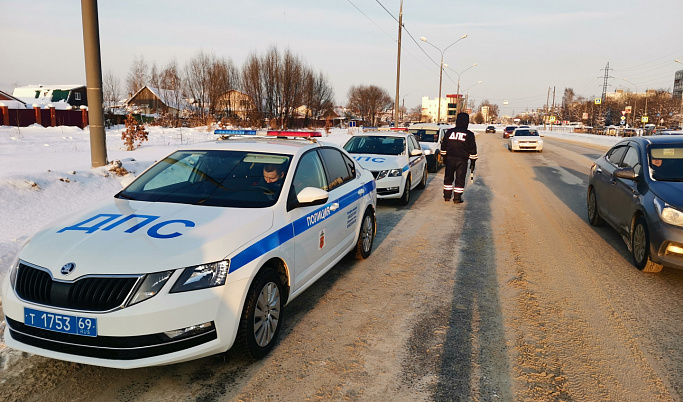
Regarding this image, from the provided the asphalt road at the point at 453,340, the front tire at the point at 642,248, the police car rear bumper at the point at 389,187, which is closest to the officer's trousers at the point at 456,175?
the police car rear bumper at the point at 389,187

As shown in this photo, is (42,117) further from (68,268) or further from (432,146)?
(68,268)

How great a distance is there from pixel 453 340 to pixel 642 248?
3147 mm

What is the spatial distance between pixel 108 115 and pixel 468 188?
38.6m

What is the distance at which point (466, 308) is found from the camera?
14.9ft

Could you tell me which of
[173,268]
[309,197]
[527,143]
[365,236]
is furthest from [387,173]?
[527,143]

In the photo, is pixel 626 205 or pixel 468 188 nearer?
pixel 626 205

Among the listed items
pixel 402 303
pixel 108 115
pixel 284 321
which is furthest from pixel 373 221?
pixel 108 115

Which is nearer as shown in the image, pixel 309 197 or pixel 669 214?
pixel 309 197

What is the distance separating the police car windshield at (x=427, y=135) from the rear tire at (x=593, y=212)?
9.76m

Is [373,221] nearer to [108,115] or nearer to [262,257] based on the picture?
[262,257]

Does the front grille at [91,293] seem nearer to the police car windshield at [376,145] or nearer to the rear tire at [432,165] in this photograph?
the police car windshield at [376,145]

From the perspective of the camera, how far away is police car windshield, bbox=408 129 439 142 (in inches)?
701

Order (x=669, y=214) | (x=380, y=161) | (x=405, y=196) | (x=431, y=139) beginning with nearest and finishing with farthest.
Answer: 1. (x=669, y=214)
2. (x=380, y=161)
3. (x=405, y=196)
4. (x=431, y=139)

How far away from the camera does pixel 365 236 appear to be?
6148 mm
